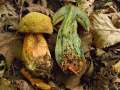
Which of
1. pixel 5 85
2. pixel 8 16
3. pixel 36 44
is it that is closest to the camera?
pixel 5 85

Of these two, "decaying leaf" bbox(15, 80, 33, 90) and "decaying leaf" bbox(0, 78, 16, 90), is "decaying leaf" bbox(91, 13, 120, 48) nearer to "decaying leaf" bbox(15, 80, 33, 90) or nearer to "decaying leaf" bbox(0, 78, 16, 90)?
"decaying leaf" bbox(15, 80, 33, 90)

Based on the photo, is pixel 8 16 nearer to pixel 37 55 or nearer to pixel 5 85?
pixel 37 55

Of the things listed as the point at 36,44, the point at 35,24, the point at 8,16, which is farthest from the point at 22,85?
the point at 8,16

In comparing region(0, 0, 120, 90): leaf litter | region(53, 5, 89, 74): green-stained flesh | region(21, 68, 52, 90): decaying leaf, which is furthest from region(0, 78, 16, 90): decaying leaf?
region(53, 5, 89, 74): green-stained flesh

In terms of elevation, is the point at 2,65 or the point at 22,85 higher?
the point at 2,65

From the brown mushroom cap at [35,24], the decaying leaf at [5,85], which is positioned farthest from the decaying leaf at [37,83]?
the brown mushroom cap at [35,24]

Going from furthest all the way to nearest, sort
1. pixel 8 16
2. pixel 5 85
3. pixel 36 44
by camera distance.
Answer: pixel 8 16 < pixel 36 44 < pixel 5 85
